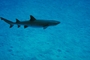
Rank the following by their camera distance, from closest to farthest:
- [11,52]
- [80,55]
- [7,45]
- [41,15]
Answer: [80,55]
[11,52]
[7,45]
[41,15]

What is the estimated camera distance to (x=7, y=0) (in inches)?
674

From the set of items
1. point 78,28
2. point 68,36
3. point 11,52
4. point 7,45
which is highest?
point 78,28

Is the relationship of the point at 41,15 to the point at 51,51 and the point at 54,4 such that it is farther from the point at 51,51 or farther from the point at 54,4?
the point at 51,51

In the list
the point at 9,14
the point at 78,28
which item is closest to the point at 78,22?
the point at 78,28

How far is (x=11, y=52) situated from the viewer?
8789 millimetres

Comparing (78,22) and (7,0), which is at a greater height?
(7,0)

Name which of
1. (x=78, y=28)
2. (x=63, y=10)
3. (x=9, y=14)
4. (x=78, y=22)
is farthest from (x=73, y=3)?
(x=9, y=14)

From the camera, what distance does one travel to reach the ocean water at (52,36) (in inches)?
328

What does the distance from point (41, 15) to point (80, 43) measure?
5.05 metres

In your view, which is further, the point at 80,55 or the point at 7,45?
the point at 7,45

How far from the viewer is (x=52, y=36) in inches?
385

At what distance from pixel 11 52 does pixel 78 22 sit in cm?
561

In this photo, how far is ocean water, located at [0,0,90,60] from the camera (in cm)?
834

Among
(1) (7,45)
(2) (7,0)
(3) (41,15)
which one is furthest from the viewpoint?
(2) (7,0)
